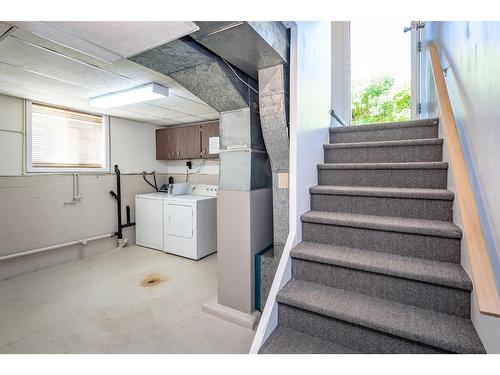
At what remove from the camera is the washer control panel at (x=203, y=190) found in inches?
174

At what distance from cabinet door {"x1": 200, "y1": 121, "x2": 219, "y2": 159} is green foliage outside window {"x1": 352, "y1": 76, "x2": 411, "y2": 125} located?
137 inches

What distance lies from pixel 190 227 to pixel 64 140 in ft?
7.16

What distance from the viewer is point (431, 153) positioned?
1.98m

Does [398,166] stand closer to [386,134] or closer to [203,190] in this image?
[386,134]

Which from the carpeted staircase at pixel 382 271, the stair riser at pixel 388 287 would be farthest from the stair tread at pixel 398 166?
the stair riser at pixel 388 287

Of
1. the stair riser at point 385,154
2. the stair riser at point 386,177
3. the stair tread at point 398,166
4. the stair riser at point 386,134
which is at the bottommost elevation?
the stair riser at point 386,177

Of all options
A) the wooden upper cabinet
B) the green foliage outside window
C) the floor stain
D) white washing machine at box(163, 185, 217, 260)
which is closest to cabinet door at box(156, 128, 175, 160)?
the wooden upper cabinet

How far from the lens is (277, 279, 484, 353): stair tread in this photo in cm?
110

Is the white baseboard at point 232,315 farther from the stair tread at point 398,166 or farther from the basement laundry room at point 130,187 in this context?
the stair tread at point 398,166

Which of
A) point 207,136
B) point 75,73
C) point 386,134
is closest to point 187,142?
point 207,136

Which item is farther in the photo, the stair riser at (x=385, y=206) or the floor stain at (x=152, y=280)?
the floor stain at (x=152, y=280)

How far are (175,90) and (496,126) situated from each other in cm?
270

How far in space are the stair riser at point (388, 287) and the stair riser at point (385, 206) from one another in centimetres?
50
